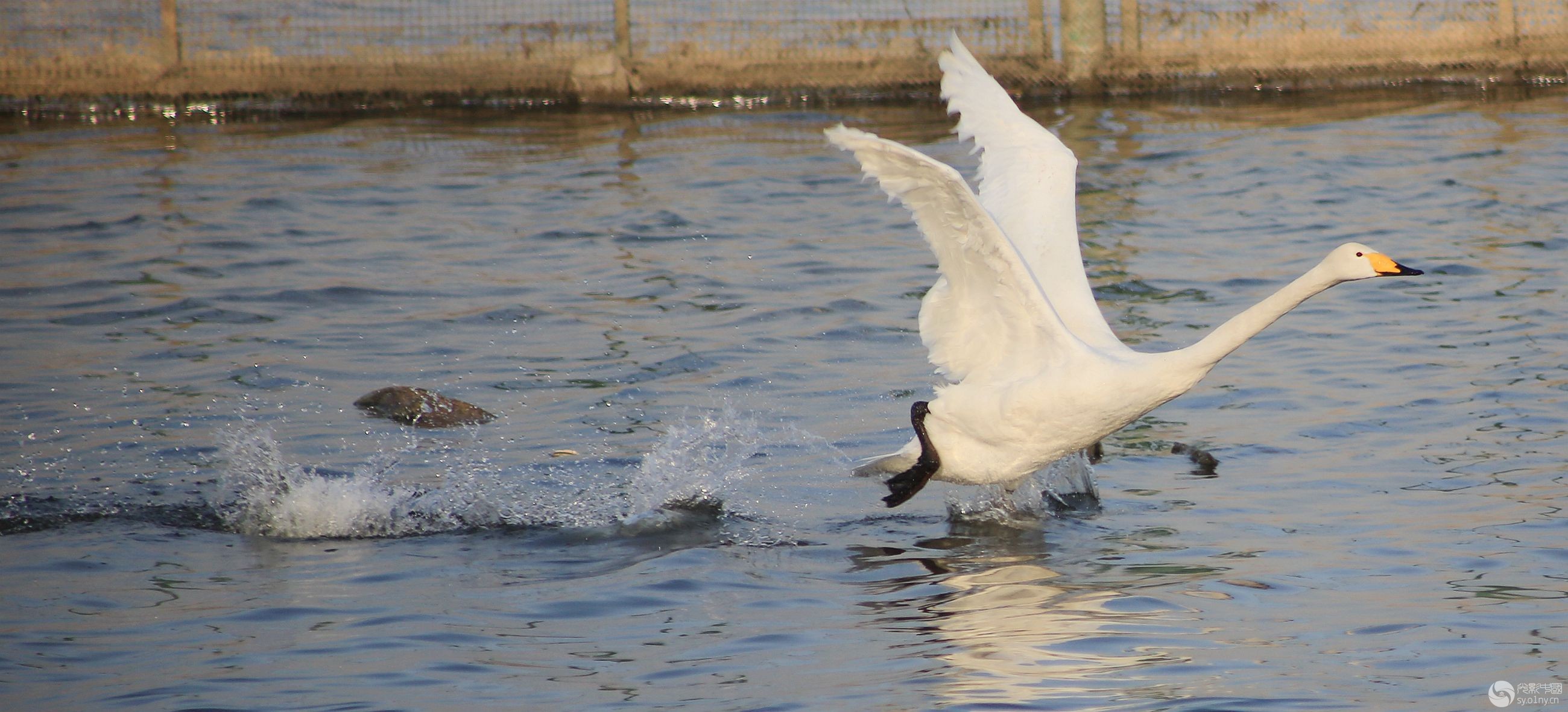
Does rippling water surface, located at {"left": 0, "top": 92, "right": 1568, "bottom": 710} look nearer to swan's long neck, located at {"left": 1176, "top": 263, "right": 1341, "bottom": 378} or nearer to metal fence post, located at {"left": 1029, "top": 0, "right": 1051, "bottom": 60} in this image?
swan's long neck, located at {"left": 1176, "top": 263, "right": 1341, "bottom": 378}

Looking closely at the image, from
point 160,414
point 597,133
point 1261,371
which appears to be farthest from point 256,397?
point 597,133

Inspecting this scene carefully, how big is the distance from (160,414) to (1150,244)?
21.5ft

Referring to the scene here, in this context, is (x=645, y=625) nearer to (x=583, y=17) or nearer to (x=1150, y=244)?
(x=1150, y=244)

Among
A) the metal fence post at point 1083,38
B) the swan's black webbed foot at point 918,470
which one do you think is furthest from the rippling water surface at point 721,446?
the metal fence post at point 1083,38

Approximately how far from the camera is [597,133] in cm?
1583

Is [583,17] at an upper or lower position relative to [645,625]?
upper

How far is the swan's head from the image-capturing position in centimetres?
607

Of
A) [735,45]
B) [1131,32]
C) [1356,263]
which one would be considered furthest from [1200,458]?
[735,45]

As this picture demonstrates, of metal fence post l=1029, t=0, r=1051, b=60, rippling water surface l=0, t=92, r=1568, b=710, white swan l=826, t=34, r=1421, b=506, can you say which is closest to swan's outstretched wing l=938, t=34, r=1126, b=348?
white swan l=826, t=34, r=1421, b=506

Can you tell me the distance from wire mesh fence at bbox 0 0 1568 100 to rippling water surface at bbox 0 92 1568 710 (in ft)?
5.28

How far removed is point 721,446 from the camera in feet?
25.4

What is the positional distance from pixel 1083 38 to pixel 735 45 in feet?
10.8

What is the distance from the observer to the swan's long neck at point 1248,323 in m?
6.19

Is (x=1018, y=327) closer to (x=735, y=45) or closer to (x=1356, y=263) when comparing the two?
(x=1356, y=263)
